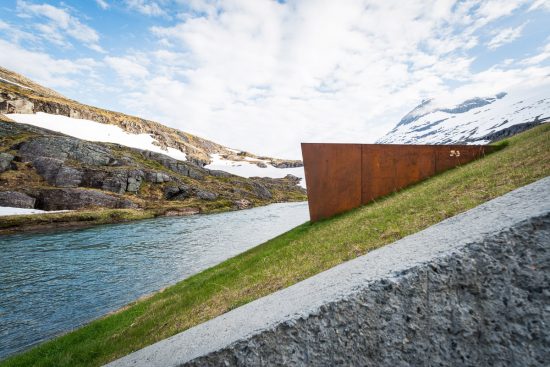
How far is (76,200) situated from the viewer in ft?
202

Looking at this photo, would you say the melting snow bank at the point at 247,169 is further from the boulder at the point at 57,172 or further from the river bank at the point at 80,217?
the boulder at the point at 57,172

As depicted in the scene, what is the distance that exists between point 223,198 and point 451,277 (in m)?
89.8

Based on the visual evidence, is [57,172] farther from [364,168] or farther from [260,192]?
[364,168]

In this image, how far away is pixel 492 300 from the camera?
7.36ft

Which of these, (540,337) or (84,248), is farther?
(84,248)

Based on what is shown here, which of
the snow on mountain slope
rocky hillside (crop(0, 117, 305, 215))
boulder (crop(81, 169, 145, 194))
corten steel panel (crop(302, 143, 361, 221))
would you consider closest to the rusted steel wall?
corten steel panel (crop(302, 143, 361, 221))

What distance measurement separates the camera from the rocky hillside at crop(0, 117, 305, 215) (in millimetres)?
60656

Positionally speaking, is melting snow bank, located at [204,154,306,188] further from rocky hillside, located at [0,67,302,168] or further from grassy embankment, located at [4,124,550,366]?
grassy embankment, located at [4,124,550,366]

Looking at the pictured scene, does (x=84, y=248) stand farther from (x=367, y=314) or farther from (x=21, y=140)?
(x=21, y=140)

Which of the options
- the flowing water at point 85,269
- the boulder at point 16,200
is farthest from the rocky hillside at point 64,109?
the flowing water at point 85,269

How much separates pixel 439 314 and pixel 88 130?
14822 centimetres

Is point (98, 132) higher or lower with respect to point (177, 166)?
higher

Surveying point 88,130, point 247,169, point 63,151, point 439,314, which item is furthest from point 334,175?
point 247,169

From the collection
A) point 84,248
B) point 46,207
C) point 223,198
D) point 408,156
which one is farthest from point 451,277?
point 223,198
